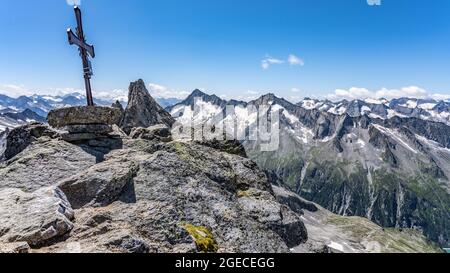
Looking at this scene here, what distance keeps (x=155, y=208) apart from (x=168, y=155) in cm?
574

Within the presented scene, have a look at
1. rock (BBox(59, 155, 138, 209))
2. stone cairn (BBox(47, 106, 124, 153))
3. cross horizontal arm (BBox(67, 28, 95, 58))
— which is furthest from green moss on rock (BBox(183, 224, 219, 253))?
cross horizontal arm (BBox(67, 28, 95, 58))

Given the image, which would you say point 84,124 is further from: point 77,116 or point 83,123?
point 77,116

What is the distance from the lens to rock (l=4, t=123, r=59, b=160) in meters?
22.7

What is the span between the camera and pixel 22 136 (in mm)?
23109

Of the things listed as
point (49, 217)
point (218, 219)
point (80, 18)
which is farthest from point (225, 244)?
point (80, 18)

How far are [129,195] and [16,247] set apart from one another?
6715 mm

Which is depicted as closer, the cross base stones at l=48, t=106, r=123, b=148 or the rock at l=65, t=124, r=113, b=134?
the cross base stones at l=48, t=106, r=123, b=148

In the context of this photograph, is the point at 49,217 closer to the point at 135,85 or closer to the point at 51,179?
the point at 51,179

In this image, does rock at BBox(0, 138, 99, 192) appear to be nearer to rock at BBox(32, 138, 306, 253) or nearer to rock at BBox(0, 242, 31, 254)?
rock at BBox(32, 138, 306, 253)

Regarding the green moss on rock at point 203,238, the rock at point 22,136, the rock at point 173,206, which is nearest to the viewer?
the rock at point 173,206

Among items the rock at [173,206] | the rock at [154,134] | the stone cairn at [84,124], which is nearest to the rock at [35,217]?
the rock at [173,206]

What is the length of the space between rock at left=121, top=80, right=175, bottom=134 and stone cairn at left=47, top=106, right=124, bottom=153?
227 ft

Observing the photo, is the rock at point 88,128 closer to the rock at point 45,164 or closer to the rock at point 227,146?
the rock at point 45,164

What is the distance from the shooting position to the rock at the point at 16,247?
38.8 ft
